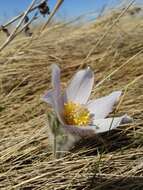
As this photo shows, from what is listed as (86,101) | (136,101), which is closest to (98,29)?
(136,101)

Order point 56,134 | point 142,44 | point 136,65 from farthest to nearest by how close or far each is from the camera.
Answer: point 142,44 < point 136,65 < point 56,134

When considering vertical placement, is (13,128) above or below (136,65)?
above

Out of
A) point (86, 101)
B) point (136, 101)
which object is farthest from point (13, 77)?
point (86, 101)

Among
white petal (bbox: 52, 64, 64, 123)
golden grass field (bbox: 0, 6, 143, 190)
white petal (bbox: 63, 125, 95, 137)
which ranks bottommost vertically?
golden grass field (bbox: 0, 6, 143, 190)

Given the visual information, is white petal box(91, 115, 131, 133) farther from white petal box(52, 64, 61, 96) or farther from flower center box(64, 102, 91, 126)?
white petal box(52, 64, 61, 96)

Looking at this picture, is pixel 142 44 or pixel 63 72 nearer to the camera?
pixel 63 72

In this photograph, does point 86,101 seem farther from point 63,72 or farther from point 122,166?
point 63,72

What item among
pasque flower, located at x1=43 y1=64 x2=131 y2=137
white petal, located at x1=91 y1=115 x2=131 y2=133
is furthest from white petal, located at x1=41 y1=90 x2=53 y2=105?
white petal, located at x1=91 y1=115 x2=131 y2=133

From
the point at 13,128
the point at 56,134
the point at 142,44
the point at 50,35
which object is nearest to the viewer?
the point at 56,134
